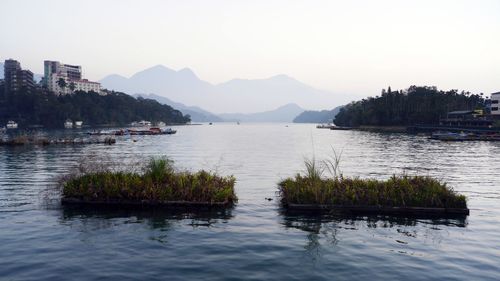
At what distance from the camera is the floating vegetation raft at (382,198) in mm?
28844

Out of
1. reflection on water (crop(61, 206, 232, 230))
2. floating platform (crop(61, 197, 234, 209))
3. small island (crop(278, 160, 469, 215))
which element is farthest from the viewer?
floating platform (crop(61, 197, 234, 209))

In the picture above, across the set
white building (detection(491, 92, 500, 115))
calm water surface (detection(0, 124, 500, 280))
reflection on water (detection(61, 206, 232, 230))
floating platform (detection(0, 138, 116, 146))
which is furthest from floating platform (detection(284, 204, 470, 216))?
white building (detection(491, 92, 500, 115))

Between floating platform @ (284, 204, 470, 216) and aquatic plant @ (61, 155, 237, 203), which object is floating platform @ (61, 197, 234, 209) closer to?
aquatic plant @ (61, 155, 237, 203)

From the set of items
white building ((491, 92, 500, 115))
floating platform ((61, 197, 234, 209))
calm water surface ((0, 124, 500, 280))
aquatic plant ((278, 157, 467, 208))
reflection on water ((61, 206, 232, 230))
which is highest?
white building ((491, 92, 500, 115))

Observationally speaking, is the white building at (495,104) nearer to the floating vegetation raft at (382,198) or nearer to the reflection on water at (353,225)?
the floating vegetation raft at (382,198)

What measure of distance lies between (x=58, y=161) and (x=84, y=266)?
5387cm

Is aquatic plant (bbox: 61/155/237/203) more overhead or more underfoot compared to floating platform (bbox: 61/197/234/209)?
more overhead

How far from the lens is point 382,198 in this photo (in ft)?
96.3

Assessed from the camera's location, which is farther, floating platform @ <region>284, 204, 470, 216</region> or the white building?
the white building

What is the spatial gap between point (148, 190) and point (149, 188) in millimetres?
182

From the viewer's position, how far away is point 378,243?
884 inches

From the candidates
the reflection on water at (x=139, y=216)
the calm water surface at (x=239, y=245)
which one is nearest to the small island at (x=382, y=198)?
the calm water surface at (x=239, y=245)

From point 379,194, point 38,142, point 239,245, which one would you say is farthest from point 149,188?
point 38,142

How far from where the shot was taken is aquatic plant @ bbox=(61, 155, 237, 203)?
29658 mm
